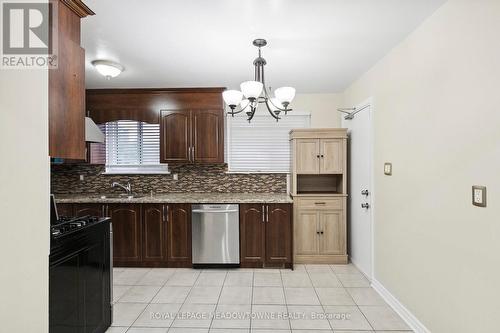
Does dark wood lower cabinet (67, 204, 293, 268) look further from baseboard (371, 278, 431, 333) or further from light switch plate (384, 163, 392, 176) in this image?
light switch plate (384, 163, 392, 176)

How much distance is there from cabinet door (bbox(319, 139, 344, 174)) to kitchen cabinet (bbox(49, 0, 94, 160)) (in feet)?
9.51

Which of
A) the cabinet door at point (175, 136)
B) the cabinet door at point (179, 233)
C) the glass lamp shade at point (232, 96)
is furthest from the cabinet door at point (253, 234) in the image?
the glass lamp shade at point (232, 96)

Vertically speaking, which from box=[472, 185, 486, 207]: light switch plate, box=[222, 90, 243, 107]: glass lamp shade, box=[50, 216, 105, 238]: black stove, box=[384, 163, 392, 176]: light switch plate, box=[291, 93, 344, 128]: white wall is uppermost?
box=[291, 93, 344, 128]: white wall

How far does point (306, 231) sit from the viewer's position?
12.2ft

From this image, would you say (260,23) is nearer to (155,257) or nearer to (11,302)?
(11,302)

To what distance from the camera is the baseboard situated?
2205mm

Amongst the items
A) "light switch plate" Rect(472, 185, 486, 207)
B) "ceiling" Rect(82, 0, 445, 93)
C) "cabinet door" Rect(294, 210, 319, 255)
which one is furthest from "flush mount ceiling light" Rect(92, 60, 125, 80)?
"light switch plate" Rect(472, 185, 486, 207)

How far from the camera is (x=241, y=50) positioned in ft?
8.75

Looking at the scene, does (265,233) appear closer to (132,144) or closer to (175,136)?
(175,136)

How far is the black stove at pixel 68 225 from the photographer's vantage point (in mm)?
1693

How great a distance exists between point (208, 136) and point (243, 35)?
1.82 metres

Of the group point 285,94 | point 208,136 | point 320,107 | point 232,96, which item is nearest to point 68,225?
point 232,96

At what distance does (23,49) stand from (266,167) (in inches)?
135

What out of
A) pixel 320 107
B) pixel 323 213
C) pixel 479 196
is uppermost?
pixel 320 107
